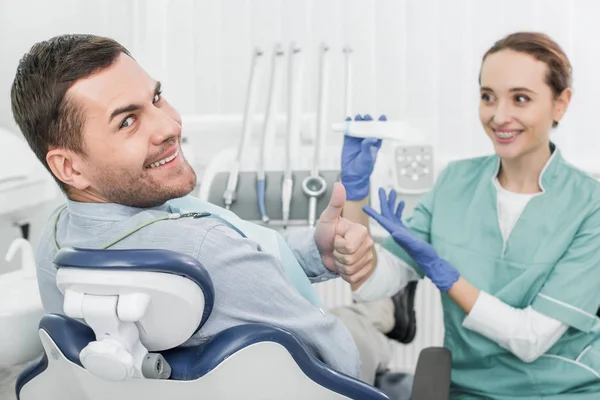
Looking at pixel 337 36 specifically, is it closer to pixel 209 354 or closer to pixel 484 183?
pixel 484 183

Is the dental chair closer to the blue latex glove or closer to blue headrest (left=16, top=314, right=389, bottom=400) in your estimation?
blue headrest (left=16, top=314, right=389, bottom=400)

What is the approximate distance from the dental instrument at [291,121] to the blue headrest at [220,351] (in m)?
0.94

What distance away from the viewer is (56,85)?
96 cm

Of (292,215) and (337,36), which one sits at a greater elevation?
(337,36)

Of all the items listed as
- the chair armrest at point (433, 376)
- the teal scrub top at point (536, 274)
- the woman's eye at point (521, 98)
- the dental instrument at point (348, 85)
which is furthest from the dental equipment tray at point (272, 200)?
the chair armrest at point (433, 376)

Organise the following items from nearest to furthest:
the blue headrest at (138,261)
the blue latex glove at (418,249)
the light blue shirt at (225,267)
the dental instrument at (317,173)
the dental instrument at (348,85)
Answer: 1. the blue headrest at (138,261)
2. the light blue shirt at (225,267)
3. the blue latex glove at (418,249)
4. the dental instrument at (317,173)
5. the dental instrument at (348,85)

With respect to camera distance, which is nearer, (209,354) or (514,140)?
(209,354)

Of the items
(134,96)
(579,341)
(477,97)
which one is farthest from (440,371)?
(477,97)

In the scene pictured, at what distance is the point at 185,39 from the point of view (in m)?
2.35

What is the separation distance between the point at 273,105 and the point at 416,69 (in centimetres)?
52

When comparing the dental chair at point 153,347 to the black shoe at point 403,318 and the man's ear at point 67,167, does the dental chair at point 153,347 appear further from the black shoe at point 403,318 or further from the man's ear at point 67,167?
the black shoe at point 403,318

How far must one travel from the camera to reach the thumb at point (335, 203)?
1181 millimetres

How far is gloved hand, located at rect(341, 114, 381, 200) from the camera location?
148cm

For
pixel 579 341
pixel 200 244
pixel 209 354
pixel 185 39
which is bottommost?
pixel 579 341
